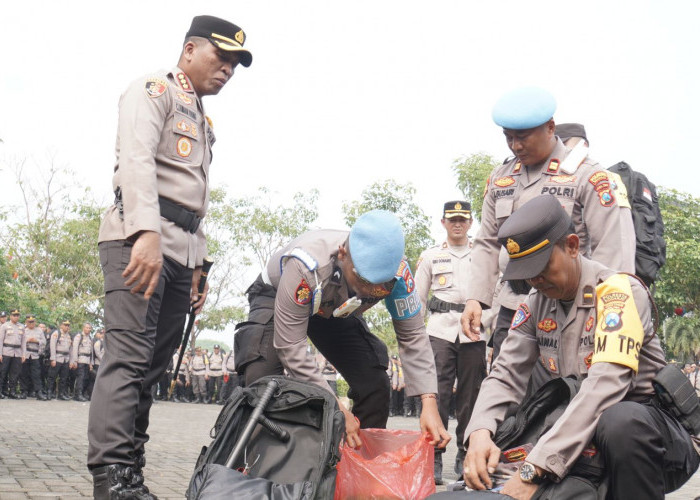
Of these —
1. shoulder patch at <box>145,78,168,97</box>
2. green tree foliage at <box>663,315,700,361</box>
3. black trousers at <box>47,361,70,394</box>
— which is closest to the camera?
shoulder patch at <box>145,78,168,97</box>

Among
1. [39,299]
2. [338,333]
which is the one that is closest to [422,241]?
[39,299]

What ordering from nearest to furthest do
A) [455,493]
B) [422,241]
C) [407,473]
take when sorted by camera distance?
[455,493] < [407,473] < [422,241]

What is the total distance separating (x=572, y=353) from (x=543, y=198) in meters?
0.62

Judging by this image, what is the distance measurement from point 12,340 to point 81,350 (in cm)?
246

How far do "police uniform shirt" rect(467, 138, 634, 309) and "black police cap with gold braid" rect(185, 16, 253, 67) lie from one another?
163 centimetres

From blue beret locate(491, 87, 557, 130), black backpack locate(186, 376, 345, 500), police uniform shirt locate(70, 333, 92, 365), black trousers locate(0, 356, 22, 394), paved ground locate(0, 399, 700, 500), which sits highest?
blue beret locate(491, 87, 557, 130)

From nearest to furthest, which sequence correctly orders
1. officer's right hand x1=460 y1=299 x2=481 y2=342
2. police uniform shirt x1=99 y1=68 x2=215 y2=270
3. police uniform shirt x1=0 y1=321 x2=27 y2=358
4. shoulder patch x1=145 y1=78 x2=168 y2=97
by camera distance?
police uniform shirt x1=99 y1=68 x2=215 y2=270, shoulder patch x1=145 y1=78 x2=168 y2=97, officer's right hand x1=460 y1=299 x2=481 y2=342, police uniform shirt x1=0 y1=321 x2=27 y2=358

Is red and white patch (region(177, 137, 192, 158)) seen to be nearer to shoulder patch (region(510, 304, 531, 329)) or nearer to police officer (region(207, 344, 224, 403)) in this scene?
shoulder patch (region(510, 304, 531, 329))

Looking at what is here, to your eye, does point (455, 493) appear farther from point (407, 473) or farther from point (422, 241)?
point (422, 241)

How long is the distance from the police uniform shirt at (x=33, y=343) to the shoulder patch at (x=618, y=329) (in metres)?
21.2

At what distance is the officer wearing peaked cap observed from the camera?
3.71 metres

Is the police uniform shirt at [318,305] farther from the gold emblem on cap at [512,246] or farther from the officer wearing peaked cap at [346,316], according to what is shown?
the gold emblem on cap at [512,246]

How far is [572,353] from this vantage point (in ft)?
10.1

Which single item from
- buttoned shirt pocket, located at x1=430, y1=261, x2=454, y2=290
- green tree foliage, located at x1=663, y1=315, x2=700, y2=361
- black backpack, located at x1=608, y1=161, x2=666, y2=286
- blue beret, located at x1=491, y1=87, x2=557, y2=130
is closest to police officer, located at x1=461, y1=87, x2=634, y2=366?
blue beret, located at x1=491, y1=87, x2=557, y2=130
